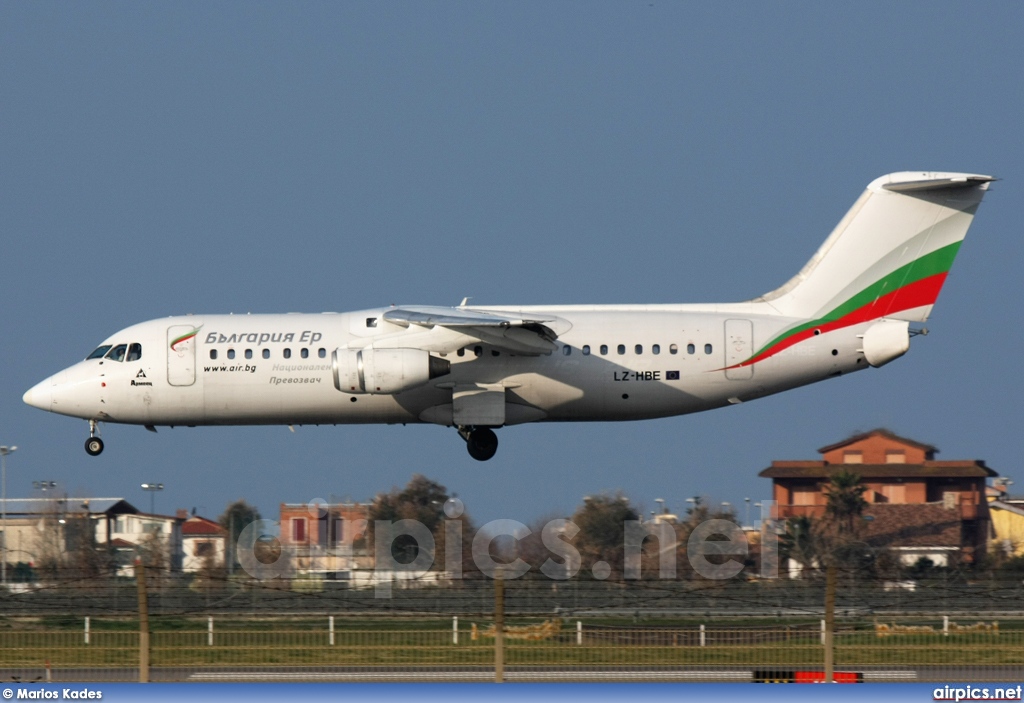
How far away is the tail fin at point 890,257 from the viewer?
1130 inches

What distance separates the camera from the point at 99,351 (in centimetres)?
3045

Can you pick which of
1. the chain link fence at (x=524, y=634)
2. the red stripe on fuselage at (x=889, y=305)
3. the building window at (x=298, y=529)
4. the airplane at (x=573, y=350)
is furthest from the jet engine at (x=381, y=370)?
the chain link fence at (x=524, y=634)

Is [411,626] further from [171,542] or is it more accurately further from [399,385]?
[171,542]

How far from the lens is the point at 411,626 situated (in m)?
20.1

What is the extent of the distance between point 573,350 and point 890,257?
21.6 feet

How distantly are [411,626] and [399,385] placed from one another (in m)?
8.11

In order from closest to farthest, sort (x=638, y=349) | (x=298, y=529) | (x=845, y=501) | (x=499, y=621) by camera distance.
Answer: (x=499, y=621) → (x=638, y=349) → (x=298, y=529) → (x=845, y=501)

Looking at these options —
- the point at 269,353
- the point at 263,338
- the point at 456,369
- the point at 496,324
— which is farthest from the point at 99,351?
the point at 496,324

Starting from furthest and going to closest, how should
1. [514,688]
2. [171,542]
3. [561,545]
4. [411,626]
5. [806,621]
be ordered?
[171,542] < [561,545] < [806,621] < [411,626] < [514,688]

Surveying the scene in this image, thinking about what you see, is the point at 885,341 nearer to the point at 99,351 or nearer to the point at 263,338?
the point at 263,338

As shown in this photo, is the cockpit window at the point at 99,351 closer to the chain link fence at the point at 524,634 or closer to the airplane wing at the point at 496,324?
the airplane wing at the point at 496,324

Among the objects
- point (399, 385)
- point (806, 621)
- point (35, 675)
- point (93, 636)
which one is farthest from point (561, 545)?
point (35, 675)

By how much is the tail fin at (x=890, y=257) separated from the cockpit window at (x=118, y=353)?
13.2 meters

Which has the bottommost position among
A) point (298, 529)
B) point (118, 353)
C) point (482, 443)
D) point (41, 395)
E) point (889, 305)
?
point (298, 529)
